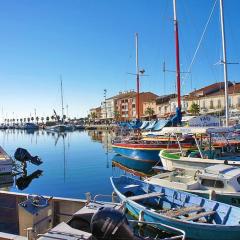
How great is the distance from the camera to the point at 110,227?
639 centimetres

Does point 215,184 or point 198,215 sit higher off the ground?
point 215,184

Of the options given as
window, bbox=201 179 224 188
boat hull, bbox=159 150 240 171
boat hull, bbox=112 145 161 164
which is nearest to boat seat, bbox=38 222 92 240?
window, bbox=201 179 224 188

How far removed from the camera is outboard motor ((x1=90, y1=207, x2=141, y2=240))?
21.0ft

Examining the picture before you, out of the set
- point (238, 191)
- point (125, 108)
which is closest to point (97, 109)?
point (125, 108)

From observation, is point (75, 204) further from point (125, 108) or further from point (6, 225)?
point (125, 108)

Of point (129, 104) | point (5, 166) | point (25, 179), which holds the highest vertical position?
point (129, 104)

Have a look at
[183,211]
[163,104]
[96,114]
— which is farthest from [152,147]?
[96,114]

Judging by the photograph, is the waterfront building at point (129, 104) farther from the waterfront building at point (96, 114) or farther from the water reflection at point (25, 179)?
the water reflection at point (25, 179)

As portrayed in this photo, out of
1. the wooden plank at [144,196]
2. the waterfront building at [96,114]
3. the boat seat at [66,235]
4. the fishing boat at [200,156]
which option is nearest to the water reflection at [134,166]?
the fishing boat at [200,156]

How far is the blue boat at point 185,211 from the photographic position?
10781 mm

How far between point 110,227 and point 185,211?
21.9ft

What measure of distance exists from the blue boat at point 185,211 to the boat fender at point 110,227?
2.96 meters

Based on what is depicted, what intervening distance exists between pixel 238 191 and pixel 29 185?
16545mm

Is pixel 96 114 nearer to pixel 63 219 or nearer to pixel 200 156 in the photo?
pixel 200 156
